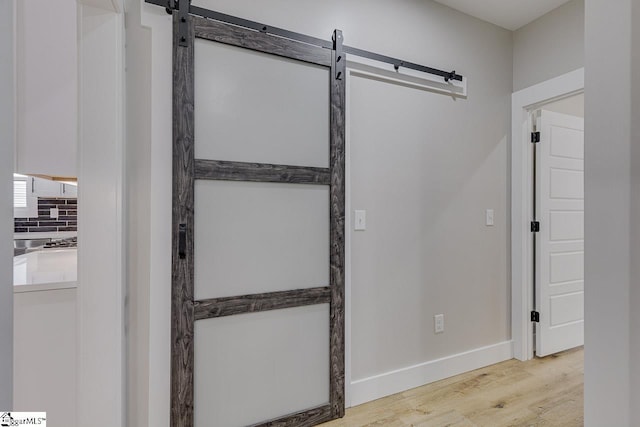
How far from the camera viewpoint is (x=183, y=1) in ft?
5.52

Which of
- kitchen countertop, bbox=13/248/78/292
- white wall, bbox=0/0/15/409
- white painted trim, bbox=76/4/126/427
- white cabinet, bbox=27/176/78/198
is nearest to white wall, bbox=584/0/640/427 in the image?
white wall, bbox=0/0/15/409

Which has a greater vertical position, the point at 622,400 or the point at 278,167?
the point at 278,167

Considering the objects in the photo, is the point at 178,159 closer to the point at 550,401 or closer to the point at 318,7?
the point at 318,7

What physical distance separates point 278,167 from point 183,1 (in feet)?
2.99

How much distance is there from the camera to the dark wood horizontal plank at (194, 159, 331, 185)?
1.74 meters

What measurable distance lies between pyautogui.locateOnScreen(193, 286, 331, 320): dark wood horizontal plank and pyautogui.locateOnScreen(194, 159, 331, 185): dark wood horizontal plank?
0.61 meters

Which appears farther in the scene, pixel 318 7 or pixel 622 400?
pixel 318 7

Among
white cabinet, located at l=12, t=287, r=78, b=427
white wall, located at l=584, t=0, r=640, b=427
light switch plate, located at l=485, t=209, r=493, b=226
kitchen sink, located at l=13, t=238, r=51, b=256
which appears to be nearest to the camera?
white wall, located at l=584, t=0, r=640, b=427

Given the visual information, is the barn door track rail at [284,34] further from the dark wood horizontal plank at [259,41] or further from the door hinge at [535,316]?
the door hinge at [535,316]

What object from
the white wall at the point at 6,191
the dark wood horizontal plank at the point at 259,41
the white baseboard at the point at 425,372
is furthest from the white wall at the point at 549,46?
the white wall at the point at 6,191

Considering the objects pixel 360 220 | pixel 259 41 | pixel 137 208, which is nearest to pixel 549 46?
pixel 360 220

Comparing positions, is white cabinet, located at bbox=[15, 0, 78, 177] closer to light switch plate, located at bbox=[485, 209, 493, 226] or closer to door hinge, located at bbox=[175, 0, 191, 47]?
door hinge, located at bbox=[175, 0, 191, 47]

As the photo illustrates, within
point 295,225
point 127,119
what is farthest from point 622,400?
point 127,119

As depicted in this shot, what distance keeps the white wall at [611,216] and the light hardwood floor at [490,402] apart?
922 mm
